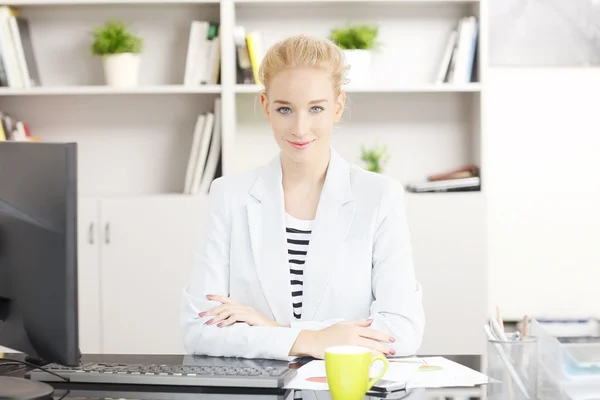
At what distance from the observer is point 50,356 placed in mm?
1373

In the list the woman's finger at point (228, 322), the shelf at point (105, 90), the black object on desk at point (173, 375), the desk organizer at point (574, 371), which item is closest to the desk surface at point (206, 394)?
the black object on desk at point (173, 375)

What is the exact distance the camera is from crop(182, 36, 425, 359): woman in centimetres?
206

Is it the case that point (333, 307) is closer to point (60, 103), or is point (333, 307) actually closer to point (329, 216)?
point (329, 216)

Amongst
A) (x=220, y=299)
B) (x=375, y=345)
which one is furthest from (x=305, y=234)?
(x=375, y=345)

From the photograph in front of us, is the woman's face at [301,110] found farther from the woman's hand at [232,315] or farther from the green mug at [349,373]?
the green mug at [349,373]

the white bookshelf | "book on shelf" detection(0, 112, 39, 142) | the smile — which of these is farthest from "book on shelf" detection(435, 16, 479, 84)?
"book on shelf" detection(0, 112, 39, 142)

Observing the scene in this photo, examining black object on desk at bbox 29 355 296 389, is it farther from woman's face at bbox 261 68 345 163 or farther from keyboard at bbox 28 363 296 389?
woman's face at bbox 261 68 345 163

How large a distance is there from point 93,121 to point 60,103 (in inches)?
6.5

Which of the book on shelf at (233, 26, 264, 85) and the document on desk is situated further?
the book on shelf at (233, 26, 264, 85)

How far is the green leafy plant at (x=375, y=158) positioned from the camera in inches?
143

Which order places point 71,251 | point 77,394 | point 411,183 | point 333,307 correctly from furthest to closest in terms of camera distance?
1. point 411,183
2. point 333,307
3. point 77,394
4. point 71,251

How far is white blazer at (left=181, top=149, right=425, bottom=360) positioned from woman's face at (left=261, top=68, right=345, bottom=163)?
12 centimetres

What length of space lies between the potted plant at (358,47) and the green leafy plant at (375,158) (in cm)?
30

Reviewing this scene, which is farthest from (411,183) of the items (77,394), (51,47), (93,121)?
(77,394)
